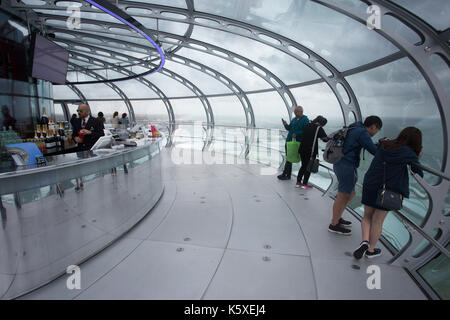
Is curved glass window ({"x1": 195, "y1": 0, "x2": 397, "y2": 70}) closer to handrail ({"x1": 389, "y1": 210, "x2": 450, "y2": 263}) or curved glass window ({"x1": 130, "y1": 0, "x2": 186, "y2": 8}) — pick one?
curved glass window ({"x1": 130, "y1": 0, "x2": 186, "y2": 8})

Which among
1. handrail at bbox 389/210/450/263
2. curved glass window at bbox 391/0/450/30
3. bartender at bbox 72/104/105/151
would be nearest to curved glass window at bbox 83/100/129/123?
bartender at bbox 72/104/105/151

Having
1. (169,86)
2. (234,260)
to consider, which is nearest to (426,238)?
(234,260)

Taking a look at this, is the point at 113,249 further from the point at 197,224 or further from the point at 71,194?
the point at 197,224

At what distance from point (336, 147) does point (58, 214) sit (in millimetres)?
3064

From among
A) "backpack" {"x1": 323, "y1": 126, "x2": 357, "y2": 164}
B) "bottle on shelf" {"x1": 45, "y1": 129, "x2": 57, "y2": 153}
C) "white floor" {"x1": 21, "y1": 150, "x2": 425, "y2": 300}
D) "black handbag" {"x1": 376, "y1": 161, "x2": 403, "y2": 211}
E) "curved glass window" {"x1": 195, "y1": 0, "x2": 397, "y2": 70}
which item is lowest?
"white floor" {"x1": 21, "y1": 150, "x2": 425, "y2": 300}

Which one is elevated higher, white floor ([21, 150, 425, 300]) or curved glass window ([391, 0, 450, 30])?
curved glass window ([391, 0, 450, 30])

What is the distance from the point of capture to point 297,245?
257cm

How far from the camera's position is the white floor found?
184cm

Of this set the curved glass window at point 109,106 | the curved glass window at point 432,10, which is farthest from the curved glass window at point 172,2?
the curved glass window at point 109,106

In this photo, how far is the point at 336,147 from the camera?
258 centimetres

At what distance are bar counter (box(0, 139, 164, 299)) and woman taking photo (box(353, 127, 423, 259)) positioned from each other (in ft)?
9.37

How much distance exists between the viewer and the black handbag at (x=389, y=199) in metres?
1.90
